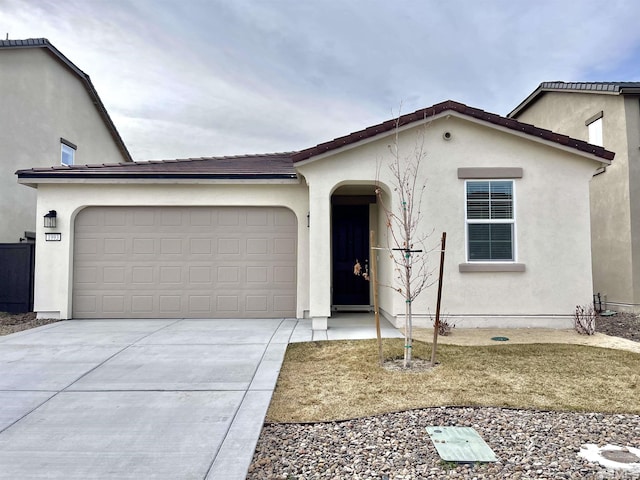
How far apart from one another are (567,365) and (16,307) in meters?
11.8

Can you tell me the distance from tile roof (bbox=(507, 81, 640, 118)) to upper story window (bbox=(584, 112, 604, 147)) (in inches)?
31.1

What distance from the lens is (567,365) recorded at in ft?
17.8

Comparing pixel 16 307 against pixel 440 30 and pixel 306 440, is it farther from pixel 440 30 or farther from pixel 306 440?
pixel 440 30

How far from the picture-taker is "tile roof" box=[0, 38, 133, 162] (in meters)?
12.6

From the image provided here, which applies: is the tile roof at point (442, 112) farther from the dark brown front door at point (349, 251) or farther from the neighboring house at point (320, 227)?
the dark brown front door at point (349, 251)

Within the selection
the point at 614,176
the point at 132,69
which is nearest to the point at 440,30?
the point at 614,176

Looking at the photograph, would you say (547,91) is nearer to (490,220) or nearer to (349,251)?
(490,220)

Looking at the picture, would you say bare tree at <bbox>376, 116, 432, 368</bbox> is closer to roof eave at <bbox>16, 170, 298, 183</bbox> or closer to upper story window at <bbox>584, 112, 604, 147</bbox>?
roof eave at <bbox>16, 170, 298, 183</bbox>

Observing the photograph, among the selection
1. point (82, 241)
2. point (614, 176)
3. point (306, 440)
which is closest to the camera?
point (306, 440)

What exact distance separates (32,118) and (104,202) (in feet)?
21.5

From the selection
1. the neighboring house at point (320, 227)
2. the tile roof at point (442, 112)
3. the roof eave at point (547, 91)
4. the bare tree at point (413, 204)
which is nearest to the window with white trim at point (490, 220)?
the neighboring house at point (320, 227)

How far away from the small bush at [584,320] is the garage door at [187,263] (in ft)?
19.4

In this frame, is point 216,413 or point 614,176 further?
point 614,176

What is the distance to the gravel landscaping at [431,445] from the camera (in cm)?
287
